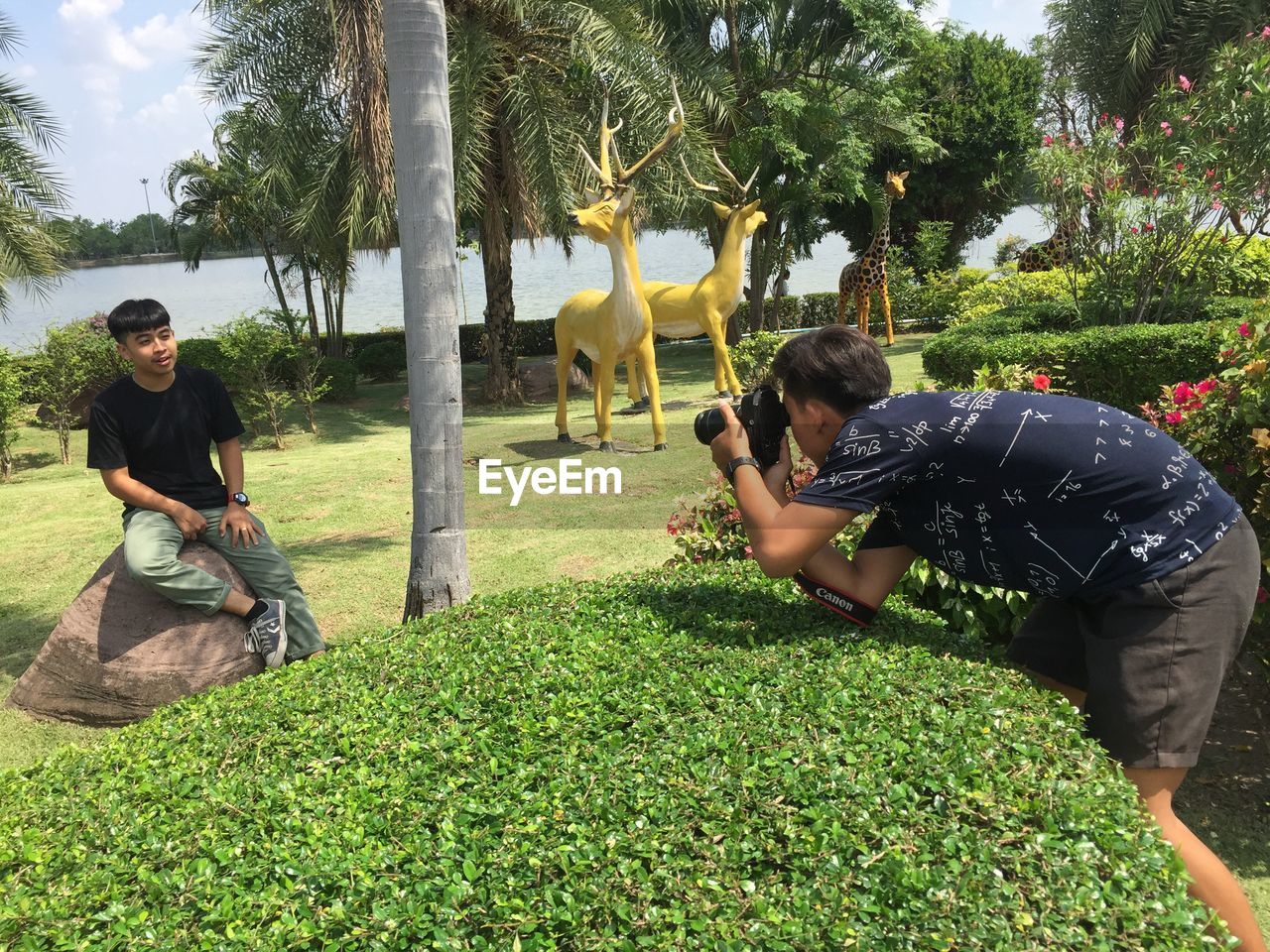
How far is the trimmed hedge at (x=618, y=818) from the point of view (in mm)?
1463

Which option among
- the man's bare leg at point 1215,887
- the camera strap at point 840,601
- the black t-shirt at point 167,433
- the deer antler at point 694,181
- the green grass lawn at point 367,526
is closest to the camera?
the man's bare leg at point 1215,887

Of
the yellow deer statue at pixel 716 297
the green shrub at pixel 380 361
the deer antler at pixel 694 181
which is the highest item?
the deer antler at pixel 694 181

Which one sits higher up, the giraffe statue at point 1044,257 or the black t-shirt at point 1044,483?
the giraffe statue at point 1044,257

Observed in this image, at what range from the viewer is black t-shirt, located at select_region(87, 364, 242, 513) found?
398cm

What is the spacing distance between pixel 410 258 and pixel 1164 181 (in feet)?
29.5

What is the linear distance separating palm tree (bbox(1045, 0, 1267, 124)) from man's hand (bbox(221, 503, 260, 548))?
820 inches

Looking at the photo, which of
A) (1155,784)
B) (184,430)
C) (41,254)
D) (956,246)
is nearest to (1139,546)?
(1155,784)

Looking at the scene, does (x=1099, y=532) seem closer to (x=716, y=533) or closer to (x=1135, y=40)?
(x=716, y=533)

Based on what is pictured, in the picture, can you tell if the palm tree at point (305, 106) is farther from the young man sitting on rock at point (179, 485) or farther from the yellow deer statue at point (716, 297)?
the young man sitting on rock at point (179, 485)

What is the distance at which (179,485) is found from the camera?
4.13 m

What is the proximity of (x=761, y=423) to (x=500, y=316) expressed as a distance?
44.6 ft

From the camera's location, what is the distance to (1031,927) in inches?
56.4

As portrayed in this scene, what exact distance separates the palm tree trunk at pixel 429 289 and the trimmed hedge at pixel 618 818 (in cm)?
175

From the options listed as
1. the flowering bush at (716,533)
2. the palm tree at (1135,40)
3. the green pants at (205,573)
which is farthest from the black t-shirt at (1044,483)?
the palm tree at (1135,40)
